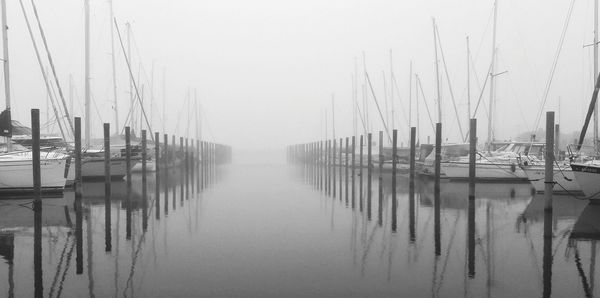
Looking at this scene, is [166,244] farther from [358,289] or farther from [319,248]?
[358,289]

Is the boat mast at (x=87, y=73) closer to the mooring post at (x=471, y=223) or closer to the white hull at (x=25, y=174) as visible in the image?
the white hull at (x=25, y=174)

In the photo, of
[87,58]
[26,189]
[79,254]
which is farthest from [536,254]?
[87,58]

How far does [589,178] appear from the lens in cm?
1575

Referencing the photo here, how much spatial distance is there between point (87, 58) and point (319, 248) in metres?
23.0

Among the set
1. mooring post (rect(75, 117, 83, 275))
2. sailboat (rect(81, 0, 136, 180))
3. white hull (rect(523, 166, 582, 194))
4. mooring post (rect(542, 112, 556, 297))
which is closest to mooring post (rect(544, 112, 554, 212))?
mooring post (rect(542, 112, 556, 297))

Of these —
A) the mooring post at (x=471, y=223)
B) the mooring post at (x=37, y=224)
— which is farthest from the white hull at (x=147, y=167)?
the mooring post at (x=471, y=223)

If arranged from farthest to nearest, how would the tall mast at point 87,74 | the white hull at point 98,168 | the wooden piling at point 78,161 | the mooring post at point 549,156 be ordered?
the tall mast at point 87,74
the white hull at point 98,168
the wooden piling at point 78,161
the mooring post at point 549,156

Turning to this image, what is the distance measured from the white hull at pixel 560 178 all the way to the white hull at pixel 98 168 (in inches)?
832

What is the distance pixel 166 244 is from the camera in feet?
32.9

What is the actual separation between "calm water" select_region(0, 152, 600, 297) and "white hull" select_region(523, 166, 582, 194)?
2613 millimetres

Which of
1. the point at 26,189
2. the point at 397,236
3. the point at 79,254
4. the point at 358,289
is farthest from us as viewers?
the point at 26,189

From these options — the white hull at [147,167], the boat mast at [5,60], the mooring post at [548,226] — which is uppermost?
the boat mast at [5,60]

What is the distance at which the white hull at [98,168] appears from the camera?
27016mm

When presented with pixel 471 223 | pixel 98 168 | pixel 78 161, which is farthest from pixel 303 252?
pixel 98 168
